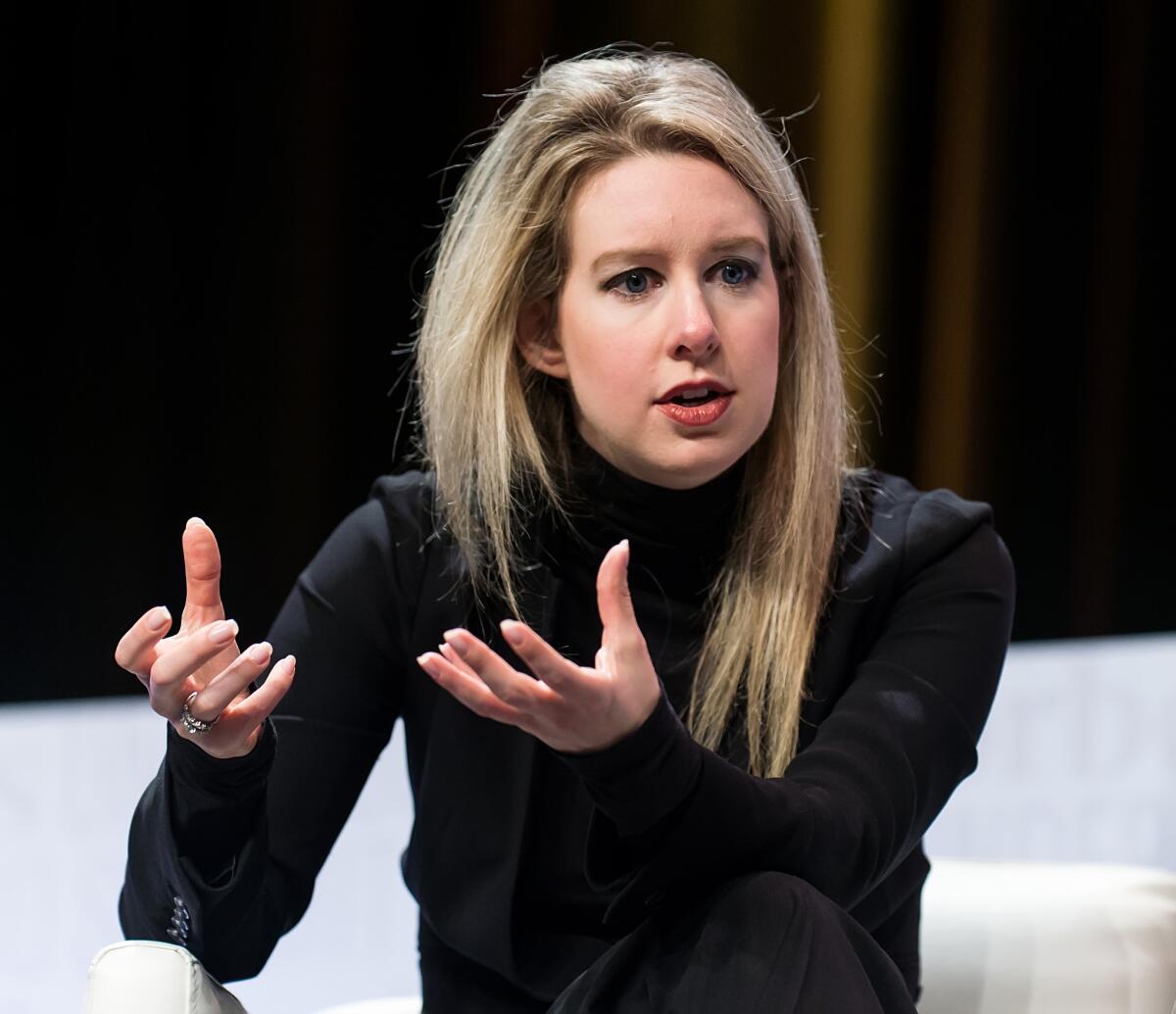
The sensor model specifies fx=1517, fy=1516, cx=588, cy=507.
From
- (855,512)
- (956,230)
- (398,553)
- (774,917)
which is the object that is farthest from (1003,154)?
(774,917)

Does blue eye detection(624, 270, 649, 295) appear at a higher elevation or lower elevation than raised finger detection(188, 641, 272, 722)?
higher

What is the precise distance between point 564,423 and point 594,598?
0.15m

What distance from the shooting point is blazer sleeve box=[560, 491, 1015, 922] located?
0.88m

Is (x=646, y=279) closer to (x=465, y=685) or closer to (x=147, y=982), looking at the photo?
(x=465, y=685)

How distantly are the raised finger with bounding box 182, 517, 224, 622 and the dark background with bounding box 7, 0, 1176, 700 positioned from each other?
2.04ft

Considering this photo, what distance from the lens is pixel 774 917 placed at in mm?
899

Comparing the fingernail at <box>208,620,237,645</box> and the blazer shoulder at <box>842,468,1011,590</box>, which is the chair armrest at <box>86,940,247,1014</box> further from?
the blazer shoulder at <box>842,468,1011,590</box>

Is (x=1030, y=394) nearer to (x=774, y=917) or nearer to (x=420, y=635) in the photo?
(x=420, y=635)

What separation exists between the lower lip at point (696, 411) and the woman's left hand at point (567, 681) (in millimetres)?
276

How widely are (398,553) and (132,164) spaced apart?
2.50 feet

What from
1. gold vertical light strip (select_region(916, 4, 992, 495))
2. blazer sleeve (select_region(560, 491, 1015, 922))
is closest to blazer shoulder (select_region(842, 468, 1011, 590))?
blazer sleeve (select_region(560, 491, 1015, 922))

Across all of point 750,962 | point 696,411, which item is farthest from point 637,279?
point 750,962

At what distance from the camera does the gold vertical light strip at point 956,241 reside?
2.26 meters

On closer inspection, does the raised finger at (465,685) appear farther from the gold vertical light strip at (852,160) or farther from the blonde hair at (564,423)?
the gold vertical light strip at (852,160)
